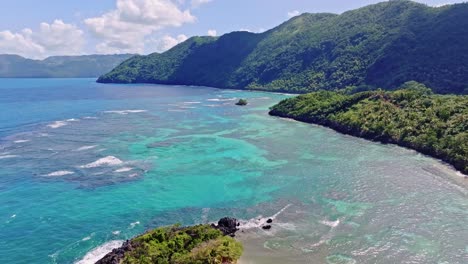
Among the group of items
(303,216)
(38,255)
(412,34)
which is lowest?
(38,255)

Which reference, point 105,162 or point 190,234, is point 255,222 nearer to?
point 190,234

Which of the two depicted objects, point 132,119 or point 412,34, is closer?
point 132,119

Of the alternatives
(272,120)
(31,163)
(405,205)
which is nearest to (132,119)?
(272,120)

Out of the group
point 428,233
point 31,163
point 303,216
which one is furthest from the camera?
point 31,163

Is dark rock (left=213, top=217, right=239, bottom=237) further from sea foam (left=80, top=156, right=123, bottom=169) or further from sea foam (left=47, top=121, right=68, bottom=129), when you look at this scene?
sea foam (left=47, top=121, right=68, bottom=129)

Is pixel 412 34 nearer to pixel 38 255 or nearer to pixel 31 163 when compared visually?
pixel 31 163

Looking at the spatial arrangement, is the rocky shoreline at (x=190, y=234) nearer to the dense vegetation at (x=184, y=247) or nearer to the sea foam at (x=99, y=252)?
the dense vegetation at (x=184, y=247)

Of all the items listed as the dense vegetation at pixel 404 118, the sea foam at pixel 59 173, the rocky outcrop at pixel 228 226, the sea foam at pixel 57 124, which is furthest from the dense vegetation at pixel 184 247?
the sea foam at pixel 57 124

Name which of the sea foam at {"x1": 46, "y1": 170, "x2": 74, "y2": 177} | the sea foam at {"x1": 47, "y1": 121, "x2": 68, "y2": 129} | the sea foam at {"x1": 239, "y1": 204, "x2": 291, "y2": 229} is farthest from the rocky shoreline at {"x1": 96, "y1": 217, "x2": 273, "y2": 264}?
the sea foam at {"x1": 47, "y1": 121, "x2": 68, "y2": 129}
